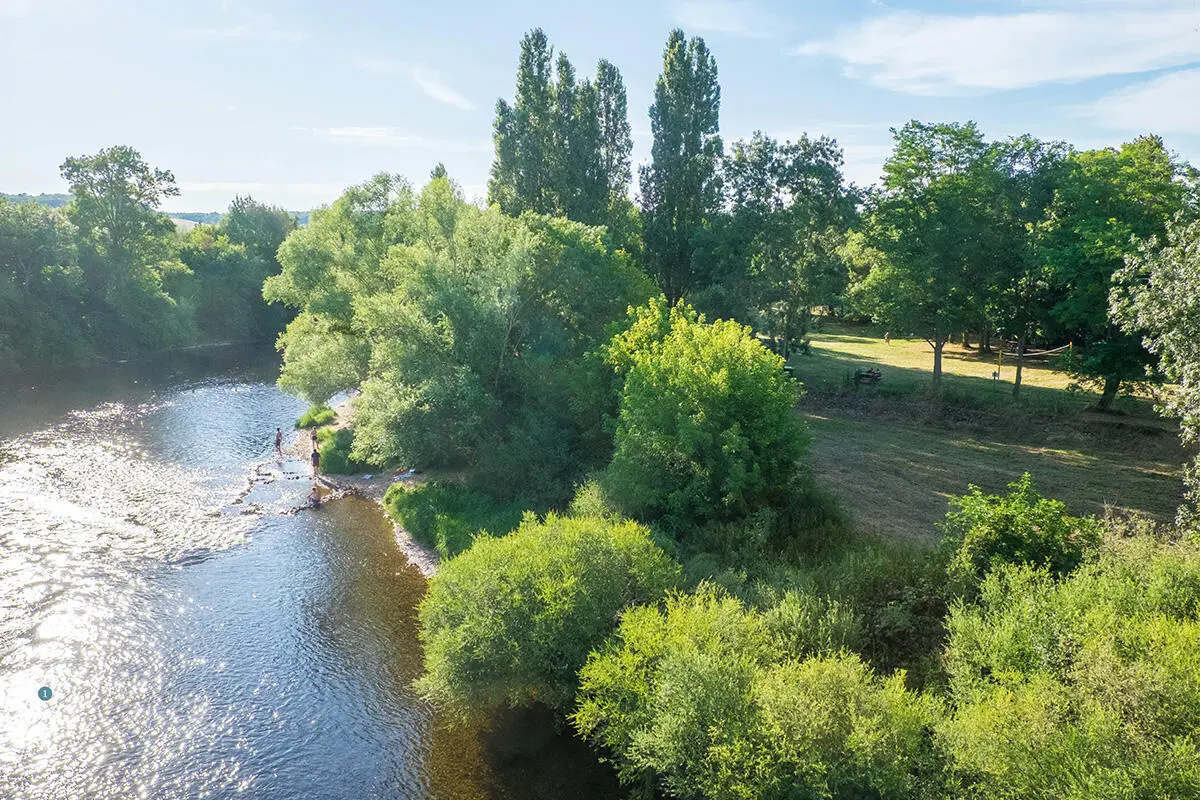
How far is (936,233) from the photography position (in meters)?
37.3

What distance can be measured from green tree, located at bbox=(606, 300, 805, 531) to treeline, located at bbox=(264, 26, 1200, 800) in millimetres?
121

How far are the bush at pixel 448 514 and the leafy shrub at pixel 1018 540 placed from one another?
676 inches

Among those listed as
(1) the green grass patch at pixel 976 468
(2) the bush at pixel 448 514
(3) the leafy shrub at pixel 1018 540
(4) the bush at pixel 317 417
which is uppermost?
(3) the leafy shrub at pixel 1018 540

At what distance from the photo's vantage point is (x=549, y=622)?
691 inches

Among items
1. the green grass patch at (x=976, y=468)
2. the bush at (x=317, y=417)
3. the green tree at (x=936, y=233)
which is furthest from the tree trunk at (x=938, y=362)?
the bush at (x=317, y=417)

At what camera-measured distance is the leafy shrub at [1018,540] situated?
57.8ft

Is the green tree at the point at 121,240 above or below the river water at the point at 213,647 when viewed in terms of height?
above

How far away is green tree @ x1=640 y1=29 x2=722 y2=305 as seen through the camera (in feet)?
154

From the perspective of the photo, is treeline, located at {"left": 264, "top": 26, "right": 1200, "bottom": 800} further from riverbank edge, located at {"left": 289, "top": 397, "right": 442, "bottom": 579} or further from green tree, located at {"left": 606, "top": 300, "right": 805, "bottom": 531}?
riverbank edge, located at {"left": 289, "top": 397, "right": 442, "bottom": 579}

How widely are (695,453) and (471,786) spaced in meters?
11.9

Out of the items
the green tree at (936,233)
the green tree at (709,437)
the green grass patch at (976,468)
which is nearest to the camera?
the green tree at (709,437)

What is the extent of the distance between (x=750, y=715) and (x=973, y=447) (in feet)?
86.0

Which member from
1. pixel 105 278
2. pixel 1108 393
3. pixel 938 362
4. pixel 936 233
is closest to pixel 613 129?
pixel 936 233

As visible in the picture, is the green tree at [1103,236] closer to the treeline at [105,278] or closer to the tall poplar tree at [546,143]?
the tall poplar tree at [546,143]
